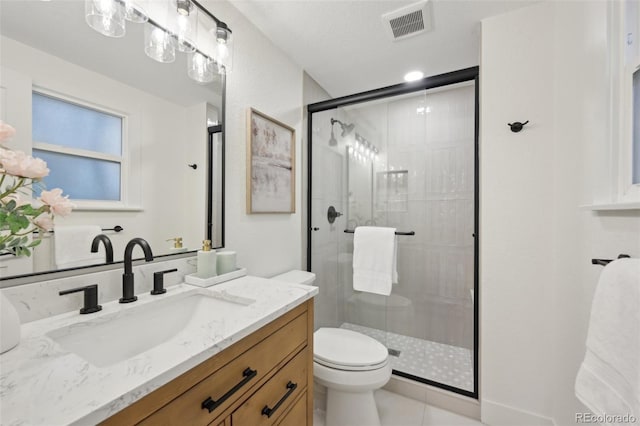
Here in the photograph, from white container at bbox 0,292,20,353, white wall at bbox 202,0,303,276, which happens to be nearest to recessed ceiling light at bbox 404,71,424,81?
white wall at bbox 202,0,303,276

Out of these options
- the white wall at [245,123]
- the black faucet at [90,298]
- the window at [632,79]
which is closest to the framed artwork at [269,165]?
the white wall at [245,123]

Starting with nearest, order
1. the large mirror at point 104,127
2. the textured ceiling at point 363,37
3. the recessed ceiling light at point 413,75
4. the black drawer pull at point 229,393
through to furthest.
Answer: the black drawer pull at point 229,393, the large mirror at point 104,127, the textured ceiling at point 363,37, the recessed ceiling light at point 413,75

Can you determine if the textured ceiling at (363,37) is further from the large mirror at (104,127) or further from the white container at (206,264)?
the white container at (206,264)

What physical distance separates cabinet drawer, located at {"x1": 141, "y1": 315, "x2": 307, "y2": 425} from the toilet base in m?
0.71

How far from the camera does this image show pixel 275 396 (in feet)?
2.84

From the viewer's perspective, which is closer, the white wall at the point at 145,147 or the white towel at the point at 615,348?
the white towel at the point at 615,348

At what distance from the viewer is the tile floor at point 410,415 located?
58.6 inches

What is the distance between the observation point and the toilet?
132 cm

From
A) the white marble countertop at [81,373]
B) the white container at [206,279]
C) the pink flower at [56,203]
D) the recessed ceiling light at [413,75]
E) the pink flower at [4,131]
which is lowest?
the white marble countertop at [81,373]

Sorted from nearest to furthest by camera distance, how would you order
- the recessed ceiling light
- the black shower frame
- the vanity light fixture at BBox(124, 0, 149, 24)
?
the vanity light fixture at BBox(124, 0, 149, 24), the black shower frame, the recessed ceiling light

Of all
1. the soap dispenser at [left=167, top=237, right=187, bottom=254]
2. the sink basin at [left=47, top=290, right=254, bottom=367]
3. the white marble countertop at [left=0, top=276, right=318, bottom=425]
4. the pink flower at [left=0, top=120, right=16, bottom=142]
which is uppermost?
the pink flower at [left=0, top=120, right=16, bottom=142]

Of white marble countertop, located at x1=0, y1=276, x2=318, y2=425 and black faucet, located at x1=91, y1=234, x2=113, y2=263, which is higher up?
Answer: black faucet, located at x1=91, y1=234, x2=113, y2=263

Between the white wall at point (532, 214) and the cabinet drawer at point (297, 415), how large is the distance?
44.1 inches

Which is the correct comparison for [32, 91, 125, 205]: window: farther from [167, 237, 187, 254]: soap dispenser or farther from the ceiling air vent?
the ceiling air vent
